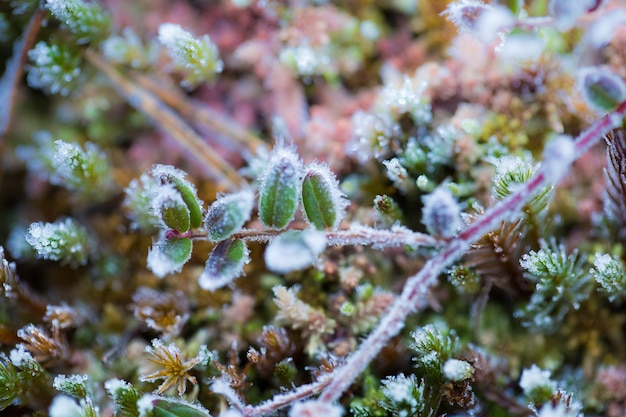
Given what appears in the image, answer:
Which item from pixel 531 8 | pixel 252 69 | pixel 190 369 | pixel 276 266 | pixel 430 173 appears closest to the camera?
pixel 276 266

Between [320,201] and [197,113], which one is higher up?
[320,201]

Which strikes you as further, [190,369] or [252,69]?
[252,69]

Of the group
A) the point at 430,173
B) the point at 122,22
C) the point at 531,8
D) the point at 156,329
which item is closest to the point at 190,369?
the point at 156,329

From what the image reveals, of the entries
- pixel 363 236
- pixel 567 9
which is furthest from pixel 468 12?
pixel 363 236

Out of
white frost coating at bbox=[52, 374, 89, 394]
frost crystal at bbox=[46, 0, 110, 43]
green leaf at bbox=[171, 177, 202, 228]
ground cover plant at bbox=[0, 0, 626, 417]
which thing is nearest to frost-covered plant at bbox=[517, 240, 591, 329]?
ground cover plant at bbox=[0, 0, 626, 417]

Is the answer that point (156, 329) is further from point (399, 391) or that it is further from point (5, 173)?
point (5, 173)

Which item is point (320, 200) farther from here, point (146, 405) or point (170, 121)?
point (170, 121)
